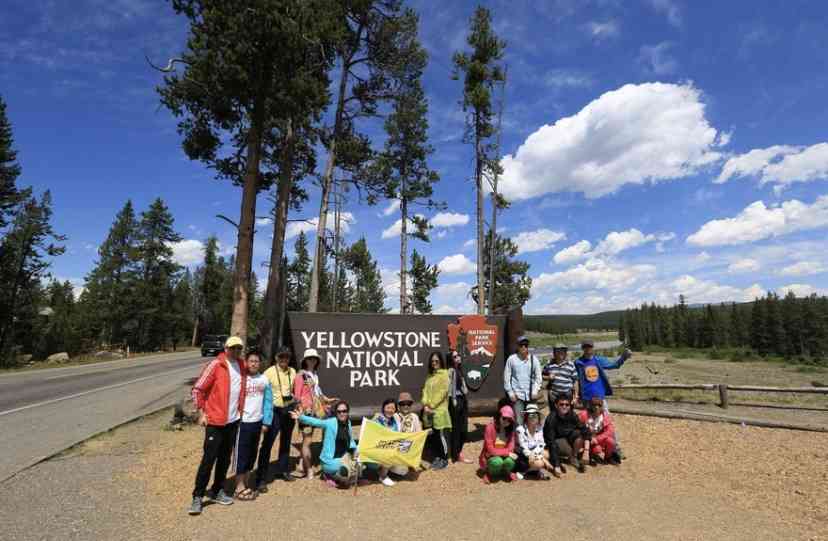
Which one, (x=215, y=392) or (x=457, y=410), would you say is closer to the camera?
(x=215, y=392)

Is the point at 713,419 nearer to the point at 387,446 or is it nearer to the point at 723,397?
the point at 723,397

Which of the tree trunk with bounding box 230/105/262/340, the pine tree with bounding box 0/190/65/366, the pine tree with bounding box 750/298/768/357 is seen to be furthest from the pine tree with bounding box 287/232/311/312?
the pine tree with bounding box 750/298/768/357

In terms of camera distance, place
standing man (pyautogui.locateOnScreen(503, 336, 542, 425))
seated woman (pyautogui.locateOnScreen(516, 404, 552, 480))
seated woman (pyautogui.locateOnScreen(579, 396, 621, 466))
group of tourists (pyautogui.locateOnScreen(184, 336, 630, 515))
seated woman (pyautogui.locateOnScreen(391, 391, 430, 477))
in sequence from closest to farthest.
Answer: group of tourists (pyautogui.locateOnScreen(184, 336, 630, 515))
seated woman (pyautogui.locateOnScreen(516, 404, 552, 480))
seated woman (pyautogui.locateOnScreen(391, 391, 430, 477))
seated woman (pyautogui.locateOnScreen(579, 396, 621, 466))
standing man (pyautogui.locateOnScreen(503, 336, 542, 425))

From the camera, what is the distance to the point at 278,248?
11.4 meters

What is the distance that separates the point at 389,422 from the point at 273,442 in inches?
60.5

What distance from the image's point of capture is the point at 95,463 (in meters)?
5.65

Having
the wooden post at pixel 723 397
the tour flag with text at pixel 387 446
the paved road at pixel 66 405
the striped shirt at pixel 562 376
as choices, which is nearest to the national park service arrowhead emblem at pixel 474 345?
the striped shirt at pixel 562 376

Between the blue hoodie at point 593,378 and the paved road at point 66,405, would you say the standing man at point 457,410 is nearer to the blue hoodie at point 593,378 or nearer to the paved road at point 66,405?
the blue hoodie at point 593,378

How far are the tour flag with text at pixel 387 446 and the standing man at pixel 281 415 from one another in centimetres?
100

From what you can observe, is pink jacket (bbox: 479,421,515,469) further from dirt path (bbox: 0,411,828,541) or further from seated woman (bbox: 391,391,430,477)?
seated woman (bbox: 391,391,430,477)

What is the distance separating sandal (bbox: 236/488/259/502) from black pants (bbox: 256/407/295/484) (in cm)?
20

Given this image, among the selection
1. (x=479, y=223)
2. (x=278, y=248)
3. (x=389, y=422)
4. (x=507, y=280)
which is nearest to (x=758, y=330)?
(x=507, y=280)

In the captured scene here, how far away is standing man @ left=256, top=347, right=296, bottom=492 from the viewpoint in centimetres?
485

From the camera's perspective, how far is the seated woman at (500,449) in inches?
206
